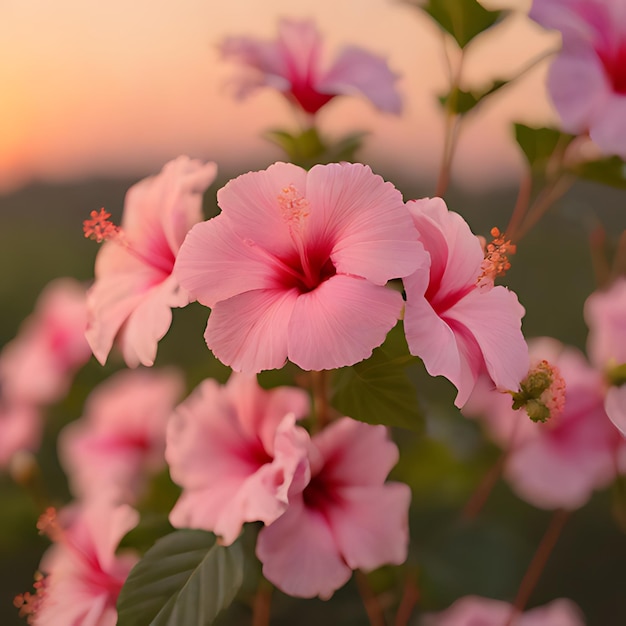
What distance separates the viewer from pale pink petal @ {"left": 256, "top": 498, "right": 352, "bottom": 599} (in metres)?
0.50

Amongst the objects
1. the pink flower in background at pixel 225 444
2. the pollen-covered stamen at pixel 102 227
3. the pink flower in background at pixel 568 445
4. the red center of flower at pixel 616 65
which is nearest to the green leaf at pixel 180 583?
the pink flower in background at pixel 225 444

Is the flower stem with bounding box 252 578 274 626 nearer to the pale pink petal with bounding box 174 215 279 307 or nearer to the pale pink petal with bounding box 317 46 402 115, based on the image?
the pale pink petal with bounding box 174 215 279 307

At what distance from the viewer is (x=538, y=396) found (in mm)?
466

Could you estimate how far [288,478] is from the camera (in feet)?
1.52

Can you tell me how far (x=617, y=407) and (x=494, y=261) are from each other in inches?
5.4

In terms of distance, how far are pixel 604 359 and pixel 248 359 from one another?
0.46 metres

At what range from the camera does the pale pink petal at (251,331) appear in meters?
0.43

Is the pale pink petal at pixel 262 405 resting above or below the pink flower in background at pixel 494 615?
above

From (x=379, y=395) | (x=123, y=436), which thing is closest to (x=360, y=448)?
(x=379, y=395)

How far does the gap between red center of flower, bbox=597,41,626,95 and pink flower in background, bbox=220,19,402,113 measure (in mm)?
169

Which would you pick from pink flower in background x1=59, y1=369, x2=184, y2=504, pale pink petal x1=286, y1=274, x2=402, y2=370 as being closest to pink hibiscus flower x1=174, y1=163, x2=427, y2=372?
pale pink petal x1=286, y1=274, x2=402, y2=370

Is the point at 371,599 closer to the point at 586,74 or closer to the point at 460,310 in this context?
the point at 460,310

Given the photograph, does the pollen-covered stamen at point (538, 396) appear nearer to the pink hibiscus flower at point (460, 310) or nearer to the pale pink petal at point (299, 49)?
the pink hibiscus flower at point (460, 310)

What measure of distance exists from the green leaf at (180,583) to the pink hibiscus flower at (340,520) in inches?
1.3
